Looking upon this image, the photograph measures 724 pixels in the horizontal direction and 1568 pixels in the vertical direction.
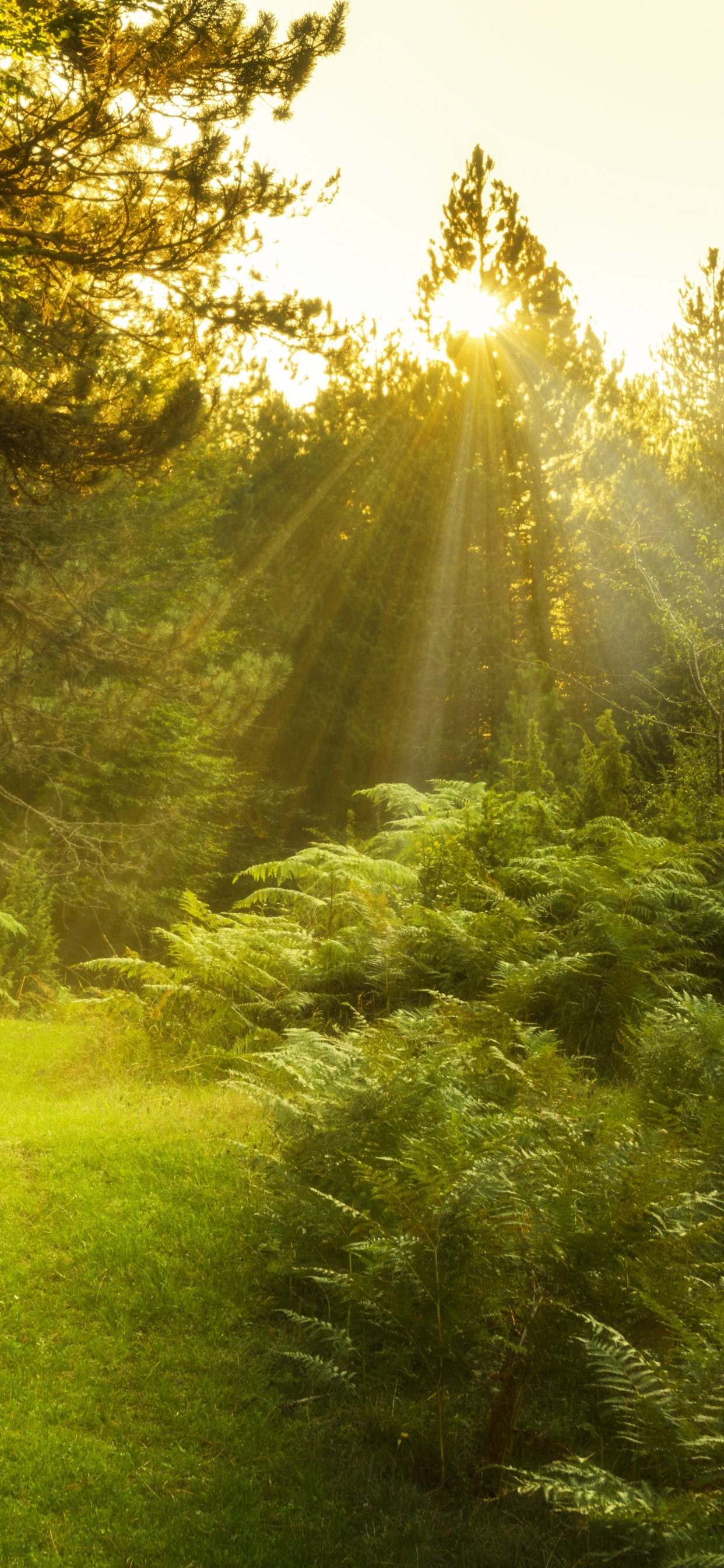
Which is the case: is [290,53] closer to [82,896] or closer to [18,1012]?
[18,1012]

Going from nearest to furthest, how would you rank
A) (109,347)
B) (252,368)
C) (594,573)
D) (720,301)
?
1. (109,347)
2. (594,573)
3. (252,368)
4. (720,301)

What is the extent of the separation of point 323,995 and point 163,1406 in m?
4.32

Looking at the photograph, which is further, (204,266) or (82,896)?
(82,896)

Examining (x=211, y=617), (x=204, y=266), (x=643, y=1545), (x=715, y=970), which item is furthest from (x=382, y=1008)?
(x=211, y=617)

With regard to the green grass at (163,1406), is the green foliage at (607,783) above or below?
above

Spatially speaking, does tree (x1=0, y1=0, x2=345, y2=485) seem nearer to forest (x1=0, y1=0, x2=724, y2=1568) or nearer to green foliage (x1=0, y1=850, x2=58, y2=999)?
forest (x1=0, y1=0, x2=724, y2=1568)

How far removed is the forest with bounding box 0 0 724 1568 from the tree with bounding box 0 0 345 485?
1.5 inches

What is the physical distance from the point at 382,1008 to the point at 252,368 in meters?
18.8

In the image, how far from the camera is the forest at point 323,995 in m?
2.88

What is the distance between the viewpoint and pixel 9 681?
12.5 m

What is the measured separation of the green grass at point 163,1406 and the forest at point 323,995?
0.01 metres

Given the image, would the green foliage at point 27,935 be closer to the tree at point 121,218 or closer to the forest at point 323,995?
the forest at point 323,995

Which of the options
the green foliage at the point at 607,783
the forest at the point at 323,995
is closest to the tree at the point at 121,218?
the forest at the point at 323,995

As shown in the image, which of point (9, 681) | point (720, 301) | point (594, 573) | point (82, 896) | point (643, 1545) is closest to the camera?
point (643, 1545)
